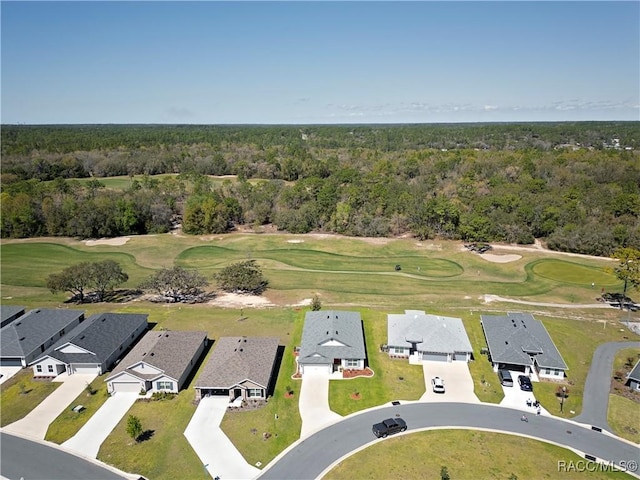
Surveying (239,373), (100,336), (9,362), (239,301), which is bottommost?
(239,301)

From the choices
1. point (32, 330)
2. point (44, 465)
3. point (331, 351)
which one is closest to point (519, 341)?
point (331, 351)

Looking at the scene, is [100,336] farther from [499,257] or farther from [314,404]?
[499,257]

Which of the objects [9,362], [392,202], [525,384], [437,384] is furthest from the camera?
[392,202]

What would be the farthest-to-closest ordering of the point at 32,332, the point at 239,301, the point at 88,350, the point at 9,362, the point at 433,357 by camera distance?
the point at 239,301, the point at 32,332, the point at 433,357, the point at 9,362, the point at 88,350

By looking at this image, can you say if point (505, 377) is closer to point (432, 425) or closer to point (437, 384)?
point (437, 384)

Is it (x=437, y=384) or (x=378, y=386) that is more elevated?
(x=437, y=384)

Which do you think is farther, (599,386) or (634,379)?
(599,386)

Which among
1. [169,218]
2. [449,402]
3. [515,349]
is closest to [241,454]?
[449,402]

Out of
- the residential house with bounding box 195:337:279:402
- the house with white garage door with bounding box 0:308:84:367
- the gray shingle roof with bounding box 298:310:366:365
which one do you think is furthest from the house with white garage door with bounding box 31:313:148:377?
the gray shingle roof with bounding box 298:310:366:365

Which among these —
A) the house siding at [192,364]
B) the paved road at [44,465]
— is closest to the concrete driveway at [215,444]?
the house siding at [192,364]
